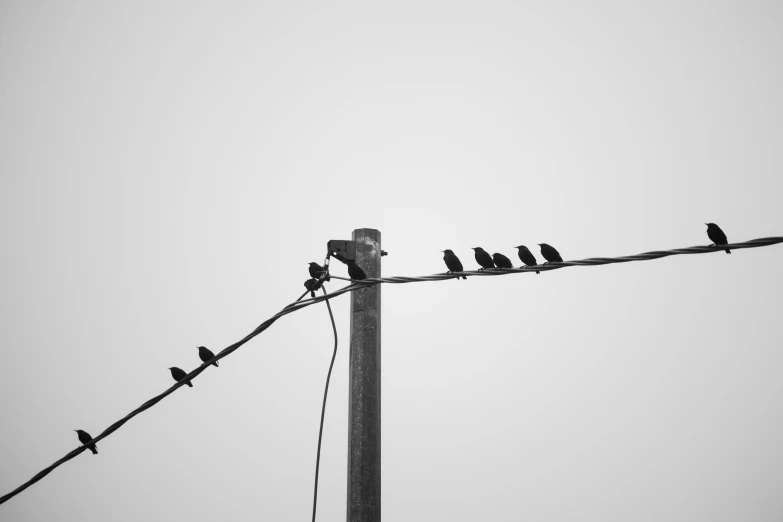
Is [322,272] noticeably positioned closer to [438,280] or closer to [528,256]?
[438,280]

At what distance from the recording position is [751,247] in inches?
119

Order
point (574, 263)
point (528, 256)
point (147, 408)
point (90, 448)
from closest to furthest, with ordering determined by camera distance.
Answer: point (574, 263) < point (147, 408) < point (528, 256) < point (90, 448)

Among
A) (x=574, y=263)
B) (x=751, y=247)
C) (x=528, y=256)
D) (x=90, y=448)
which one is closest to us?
(x=751, y=247)

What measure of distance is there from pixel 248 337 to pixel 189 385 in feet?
3.18

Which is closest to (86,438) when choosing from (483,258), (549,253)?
(483,258)

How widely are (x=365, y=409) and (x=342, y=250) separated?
4.44 ft

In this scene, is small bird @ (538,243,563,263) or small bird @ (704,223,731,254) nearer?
small bird @ (704,223,731,254)

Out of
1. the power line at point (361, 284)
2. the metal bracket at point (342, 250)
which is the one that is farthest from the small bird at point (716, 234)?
the metal bracket at point (342, 250)

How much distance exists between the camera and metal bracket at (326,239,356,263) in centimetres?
407

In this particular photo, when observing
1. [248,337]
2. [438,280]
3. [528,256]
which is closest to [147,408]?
[248,337]

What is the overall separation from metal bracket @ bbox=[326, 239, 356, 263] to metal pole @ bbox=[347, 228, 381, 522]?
0.66 feet

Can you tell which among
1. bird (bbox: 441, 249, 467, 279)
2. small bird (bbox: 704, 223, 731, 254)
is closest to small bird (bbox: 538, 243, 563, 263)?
bird (bbox: 441, 249, 467, 279)

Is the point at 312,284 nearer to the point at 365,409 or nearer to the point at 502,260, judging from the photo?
the point at 365,409

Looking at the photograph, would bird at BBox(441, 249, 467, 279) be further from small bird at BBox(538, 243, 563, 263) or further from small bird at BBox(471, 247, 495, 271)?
small bird at BBox(538, 243, 563, 263)
